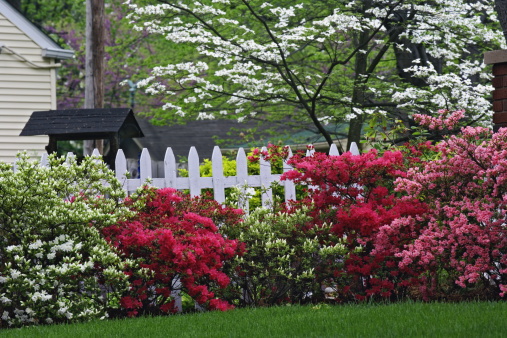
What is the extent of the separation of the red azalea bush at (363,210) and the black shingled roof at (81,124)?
3.57m

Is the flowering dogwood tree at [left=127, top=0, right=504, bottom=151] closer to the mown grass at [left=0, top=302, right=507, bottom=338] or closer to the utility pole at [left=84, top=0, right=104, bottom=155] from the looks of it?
the utility pole at [left=84, top=0, right=104, bottom=155]

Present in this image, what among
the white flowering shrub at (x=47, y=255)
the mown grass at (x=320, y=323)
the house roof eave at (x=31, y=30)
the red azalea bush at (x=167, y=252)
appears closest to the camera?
the mown grass at (x=320, y=323)

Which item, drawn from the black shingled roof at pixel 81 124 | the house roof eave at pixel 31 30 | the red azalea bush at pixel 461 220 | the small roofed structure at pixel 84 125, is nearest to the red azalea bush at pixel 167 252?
the red azalea bush at pixel 461 220

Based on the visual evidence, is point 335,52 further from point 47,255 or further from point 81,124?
point 47,255

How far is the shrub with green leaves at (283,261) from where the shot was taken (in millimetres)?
5672

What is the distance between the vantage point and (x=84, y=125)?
8.84 meters

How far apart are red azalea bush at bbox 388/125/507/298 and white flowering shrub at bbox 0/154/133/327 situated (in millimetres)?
2415

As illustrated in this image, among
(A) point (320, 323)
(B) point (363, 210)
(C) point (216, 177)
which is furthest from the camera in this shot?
(C) point (216, 177)

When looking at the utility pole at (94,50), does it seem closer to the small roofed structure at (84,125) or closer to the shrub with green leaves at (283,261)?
the small roofed structure at (84,125)

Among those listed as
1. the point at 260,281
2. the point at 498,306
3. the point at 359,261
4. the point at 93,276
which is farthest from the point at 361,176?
the point at 93,276

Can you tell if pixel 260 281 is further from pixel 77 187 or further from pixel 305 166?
pixel 77 187

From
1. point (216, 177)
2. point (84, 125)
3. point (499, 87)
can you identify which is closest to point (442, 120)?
point (499, 87)

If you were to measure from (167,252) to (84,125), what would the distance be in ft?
13.1

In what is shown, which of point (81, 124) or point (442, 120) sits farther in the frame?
point (81, 124)
